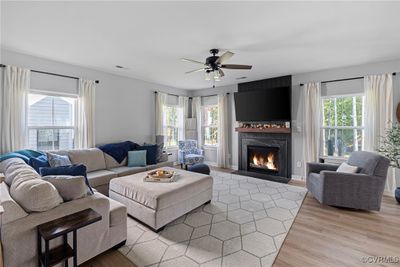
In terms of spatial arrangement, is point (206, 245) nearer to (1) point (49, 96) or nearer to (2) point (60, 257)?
(2) point (60, 257)

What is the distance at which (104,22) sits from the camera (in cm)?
232

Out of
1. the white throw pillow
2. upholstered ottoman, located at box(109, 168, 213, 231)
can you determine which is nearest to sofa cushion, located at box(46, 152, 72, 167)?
upholstered ottoman, located at box(109, 168, 213, 231)

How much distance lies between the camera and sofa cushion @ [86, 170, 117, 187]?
3.32m

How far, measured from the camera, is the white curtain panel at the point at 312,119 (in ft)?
14.5

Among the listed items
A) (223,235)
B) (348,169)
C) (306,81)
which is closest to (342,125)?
(306,81)

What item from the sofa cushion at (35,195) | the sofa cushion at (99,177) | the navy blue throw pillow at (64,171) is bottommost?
the sofa cushion at (99,177)

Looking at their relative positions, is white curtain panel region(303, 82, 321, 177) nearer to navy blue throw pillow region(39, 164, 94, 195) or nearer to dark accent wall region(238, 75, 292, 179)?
dark accent wall region(238, 75, 292, 179)

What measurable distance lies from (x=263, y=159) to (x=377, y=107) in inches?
104

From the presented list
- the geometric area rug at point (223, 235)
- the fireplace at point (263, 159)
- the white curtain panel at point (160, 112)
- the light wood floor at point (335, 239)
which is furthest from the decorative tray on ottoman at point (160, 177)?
the fireplace at point (263, 159)

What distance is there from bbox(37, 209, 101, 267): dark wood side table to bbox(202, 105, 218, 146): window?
501 centimetres

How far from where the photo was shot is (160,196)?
2420 millimetres

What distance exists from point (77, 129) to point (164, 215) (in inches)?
114

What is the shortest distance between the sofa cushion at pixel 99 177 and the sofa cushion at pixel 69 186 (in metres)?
1.54

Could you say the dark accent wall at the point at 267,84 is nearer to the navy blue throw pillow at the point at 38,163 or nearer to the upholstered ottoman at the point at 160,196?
the upholstered ottoman at the point at 160,196
